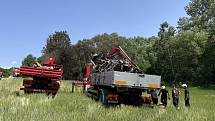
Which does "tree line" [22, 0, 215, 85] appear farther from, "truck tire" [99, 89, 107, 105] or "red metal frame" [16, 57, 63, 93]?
"truck tire" [99, 89, 107, 105]

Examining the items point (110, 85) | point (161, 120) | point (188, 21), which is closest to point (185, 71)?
point (188, 21)

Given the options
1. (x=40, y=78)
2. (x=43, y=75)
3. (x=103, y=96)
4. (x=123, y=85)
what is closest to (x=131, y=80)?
(x=123, y=85)

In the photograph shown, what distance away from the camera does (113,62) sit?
24.9 meters

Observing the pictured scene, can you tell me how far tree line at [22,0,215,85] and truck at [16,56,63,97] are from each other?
30.9 m

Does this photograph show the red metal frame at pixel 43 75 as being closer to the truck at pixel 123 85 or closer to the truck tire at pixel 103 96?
the truck at pixel 123 85

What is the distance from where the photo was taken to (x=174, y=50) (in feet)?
241

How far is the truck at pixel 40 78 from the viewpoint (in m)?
26.2

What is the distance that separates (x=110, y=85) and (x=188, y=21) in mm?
69727

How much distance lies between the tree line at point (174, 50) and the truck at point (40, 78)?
3086 centimetres

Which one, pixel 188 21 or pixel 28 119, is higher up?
pixel 188 21

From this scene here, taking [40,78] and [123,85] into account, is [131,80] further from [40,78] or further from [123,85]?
[40,78]

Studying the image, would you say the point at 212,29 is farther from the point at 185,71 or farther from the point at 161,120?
the point at 161,120

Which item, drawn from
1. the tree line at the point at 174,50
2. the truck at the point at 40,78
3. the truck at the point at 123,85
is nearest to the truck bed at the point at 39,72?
the truck at the point at 40,78

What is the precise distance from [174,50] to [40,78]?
48829 mm
